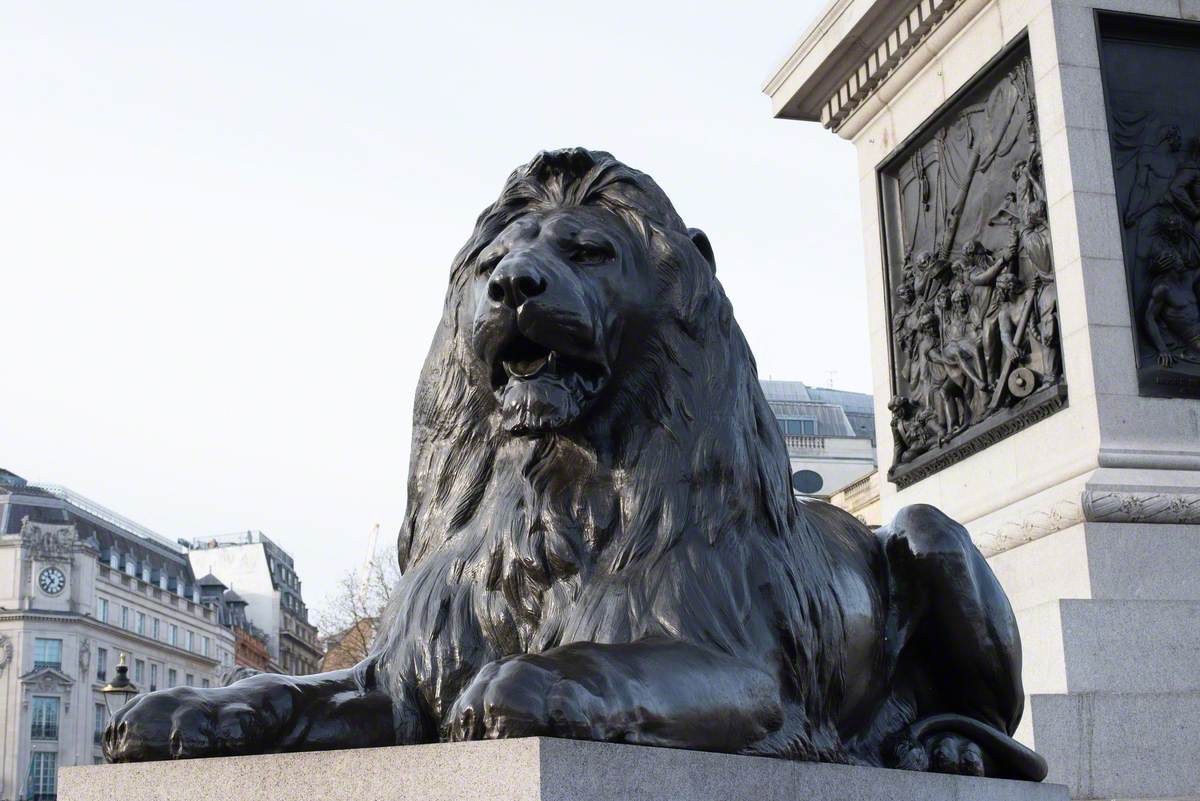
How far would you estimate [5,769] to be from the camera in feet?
236

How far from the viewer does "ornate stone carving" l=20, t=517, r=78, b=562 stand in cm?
7544

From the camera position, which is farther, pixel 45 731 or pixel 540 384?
pixel 45 731

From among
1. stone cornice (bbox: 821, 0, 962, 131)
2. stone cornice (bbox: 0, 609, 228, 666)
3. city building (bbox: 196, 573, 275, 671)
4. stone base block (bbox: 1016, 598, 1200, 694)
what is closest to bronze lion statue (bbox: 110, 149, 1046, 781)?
stone base block (bbox: 1016, 598, 1200, 694)

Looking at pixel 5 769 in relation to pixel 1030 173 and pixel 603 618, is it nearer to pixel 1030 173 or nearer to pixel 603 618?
pixel 1030 173

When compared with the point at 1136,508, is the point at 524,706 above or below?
below

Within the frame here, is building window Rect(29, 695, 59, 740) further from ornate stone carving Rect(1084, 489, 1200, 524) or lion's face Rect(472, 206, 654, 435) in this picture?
lion's face Rect(472, 206, 654, 435)

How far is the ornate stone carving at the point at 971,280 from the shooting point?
10.1m

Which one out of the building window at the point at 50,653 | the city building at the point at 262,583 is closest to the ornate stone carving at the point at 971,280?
the building window at the point at 50,653

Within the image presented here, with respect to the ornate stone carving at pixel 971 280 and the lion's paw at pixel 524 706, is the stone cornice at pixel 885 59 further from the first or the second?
the lion's paw at pixel 524 706

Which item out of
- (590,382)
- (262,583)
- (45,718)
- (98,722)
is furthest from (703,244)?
(262,583)

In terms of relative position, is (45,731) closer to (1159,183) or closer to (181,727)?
(1159,183)

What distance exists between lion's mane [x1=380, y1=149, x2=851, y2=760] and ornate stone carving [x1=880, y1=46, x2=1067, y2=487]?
6379 mm

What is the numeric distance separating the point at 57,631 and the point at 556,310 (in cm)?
7852

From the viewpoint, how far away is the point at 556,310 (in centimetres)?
338
